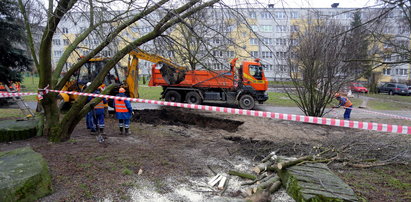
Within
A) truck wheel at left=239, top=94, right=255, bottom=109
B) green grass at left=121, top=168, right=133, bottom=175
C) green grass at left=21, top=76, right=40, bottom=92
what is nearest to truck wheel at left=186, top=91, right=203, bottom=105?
truck wheel at left=239, top=94, right=255, bottom=109

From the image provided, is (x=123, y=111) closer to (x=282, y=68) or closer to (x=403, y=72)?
(x=282, y=68)

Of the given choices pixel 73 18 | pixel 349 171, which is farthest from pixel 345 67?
pixel 73 18

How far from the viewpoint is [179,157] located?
5086 millimetres

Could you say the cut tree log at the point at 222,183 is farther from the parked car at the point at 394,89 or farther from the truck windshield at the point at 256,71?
the parked car at the point at 394,89

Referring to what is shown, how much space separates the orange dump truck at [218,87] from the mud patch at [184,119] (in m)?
2.31

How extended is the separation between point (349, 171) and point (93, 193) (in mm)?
4180

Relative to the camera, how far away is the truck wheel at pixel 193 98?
13.2 m

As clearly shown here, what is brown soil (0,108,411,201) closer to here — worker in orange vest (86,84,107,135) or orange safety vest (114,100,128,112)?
worker in orange vest (86,84,107,135)

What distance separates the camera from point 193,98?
44.2ft

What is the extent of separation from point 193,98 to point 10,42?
26.3 ft

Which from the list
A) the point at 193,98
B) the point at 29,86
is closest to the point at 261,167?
the point at 193,98

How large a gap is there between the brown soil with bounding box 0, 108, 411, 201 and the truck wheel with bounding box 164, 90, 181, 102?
5172mm

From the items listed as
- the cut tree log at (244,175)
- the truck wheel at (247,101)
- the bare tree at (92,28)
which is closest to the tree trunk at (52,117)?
the bare tree at (92,28)

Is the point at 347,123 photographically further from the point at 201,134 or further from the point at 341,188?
the point at 201,134
